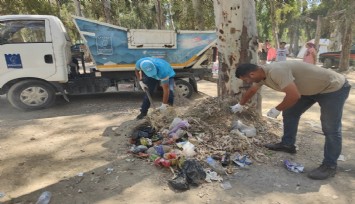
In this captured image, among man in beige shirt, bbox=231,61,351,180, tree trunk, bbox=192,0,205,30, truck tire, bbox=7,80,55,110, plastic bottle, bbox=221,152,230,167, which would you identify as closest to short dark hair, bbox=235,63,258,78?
man in beige shirt, bbox=231,61,351,180

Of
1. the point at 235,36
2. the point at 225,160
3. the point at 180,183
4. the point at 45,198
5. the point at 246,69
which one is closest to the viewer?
the point at 45,198

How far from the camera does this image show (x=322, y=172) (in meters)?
3.63

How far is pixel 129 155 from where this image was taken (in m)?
4.22

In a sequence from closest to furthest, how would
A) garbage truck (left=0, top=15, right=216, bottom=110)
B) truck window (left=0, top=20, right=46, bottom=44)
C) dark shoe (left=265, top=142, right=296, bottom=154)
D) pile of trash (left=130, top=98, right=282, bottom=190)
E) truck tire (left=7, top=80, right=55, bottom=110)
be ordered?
pile of trash (left=130, top=98, right=282, bottom=190), dark shoe (left=265, top=142, right=296, bottom=154), truck window (left=0, top=20, right=46, bottom=44), garbage truck (left=0, top=15, right=216, bottom=110), truck tire (left=7, top=80, right=55, bottom=110)

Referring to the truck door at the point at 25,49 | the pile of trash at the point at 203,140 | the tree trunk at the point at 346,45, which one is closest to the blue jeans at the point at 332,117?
the pile of trash at the point at 203,140

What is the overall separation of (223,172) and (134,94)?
5.55m

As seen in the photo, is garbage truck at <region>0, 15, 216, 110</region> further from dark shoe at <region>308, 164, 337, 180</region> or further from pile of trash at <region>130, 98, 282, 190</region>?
dark shoe at <region>308, 164, 337, 180</region>

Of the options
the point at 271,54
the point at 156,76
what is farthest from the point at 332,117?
the point at 271,54

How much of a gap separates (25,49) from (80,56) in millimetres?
1365

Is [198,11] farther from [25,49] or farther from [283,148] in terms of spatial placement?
[283,148]

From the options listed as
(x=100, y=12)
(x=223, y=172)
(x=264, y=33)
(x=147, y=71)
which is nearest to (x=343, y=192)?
(x=223, y=172)

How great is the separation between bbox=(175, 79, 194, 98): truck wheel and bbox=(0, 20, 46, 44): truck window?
310cm

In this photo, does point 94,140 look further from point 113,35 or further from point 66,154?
point 113,35

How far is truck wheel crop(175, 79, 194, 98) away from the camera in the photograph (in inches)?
310
